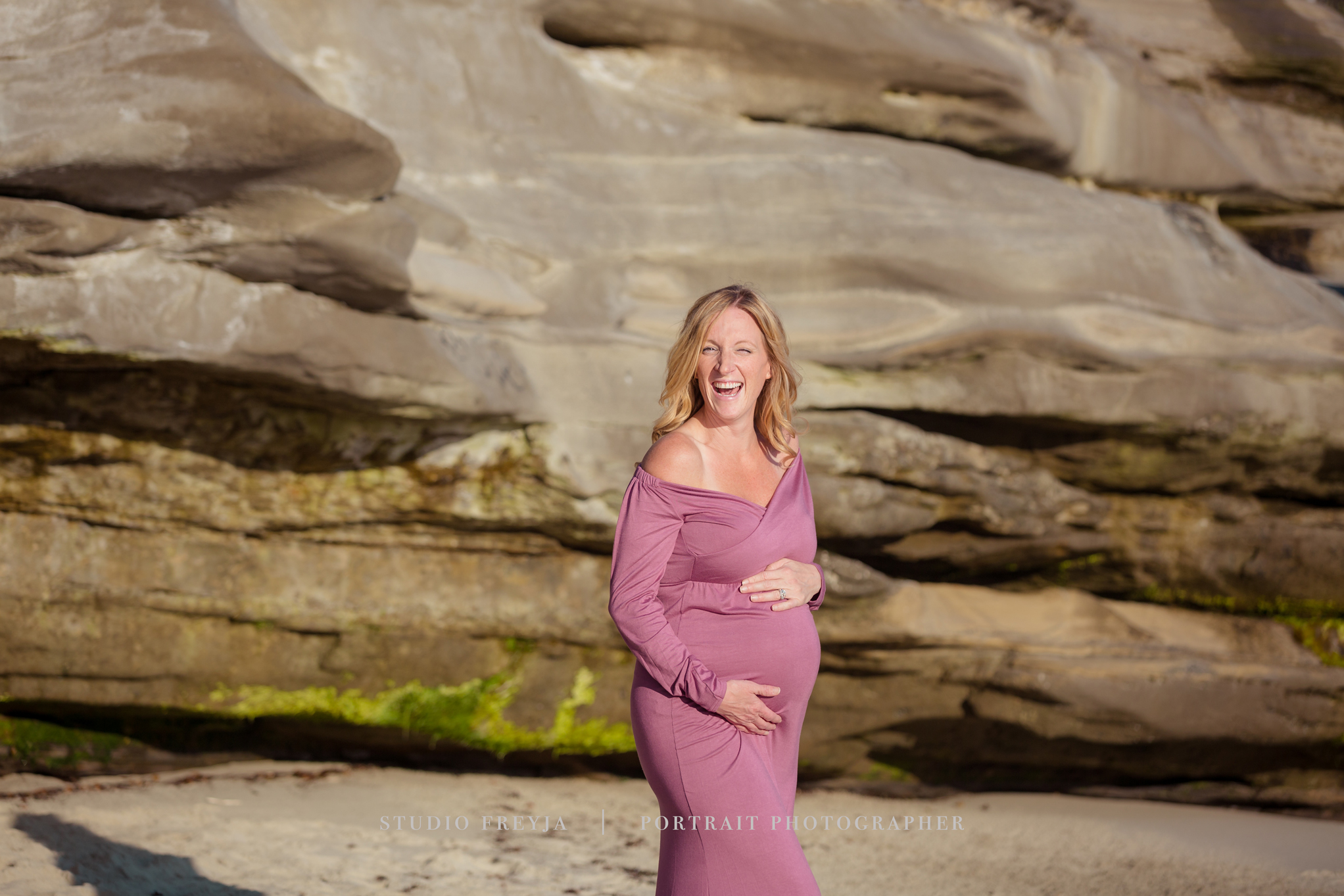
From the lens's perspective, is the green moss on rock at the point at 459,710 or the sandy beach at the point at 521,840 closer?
the sandy beach at the point at 521,840

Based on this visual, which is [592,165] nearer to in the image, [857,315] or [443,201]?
[443,201]

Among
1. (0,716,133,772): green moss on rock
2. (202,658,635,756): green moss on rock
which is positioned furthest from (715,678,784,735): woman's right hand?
(0,716,133,772): green moss on rock

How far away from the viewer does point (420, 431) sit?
191 inches

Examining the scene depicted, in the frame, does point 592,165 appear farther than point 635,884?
Yes

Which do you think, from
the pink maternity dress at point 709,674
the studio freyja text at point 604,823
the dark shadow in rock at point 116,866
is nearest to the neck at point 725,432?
the pink maternity dress at point 709,674

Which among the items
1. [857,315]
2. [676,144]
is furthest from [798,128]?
[857,315]

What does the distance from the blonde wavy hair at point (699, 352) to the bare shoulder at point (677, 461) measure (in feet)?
0.21

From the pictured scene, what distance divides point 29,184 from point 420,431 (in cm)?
183

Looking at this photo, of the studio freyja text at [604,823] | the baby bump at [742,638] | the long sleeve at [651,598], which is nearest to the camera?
the long sleeve at [651,598]

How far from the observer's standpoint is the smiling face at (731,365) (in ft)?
7.96

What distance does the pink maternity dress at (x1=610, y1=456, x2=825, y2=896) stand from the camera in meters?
2.24

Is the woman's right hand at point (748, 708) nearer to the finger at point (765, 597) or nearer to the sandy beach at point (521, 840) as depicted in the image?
the finger at point (765, 597)

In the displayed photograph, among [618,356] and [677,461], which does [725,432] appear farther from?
[618,356]

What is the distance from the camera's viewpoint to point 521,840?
4.55 metres
